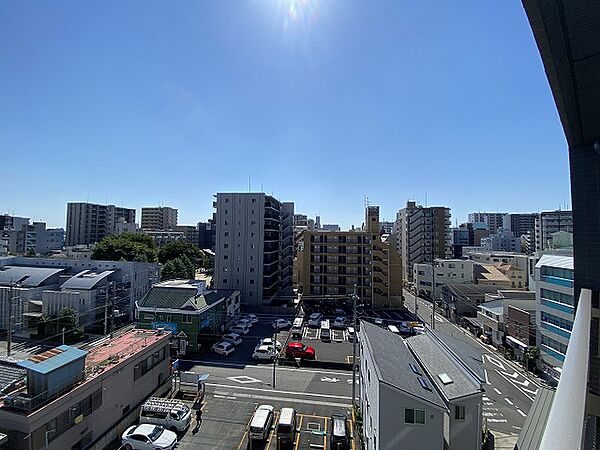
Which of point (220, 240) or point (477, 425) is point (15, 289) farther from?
point (477, 425)

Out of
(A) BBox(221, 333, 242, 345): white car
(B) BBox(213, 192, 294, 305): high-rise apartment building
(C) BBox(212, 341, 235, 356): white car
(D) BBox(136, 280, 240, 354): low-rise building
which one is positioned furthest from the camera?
(B) BBox(213, 192, 294, 305): high-rise apartment building

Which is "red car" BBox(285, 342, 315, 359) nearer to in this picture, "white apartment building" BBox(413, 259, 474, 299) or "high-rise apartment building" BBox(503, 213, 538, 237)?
"white apartment building" BBox(413, 259, 474, 299)

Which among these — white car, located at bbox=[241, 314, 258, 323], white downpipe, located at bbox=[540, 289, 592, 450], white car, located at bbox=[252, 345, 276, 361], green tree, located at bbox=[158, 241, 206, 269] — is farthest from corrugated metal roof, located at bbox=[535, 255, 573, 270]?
green tree, located at bbox=[158, 241, 206, 269]

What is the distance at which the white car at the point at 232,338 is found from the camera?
21.1 metres

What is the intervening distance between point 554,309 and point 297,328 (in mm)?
15764

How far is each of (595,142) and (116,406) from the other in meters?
14.0

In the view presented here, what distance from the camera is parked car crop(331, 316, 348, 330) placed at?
26263 mm

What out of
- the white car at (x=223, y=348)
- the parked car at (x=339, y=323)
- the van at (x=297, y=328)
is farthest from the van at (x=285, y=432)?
the parked car at (x=339, y=323)

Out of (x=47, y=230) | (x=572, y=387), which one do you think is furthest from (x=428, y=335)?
(x=47, y=230)

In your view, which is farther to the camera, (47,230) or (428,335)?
(47,230)

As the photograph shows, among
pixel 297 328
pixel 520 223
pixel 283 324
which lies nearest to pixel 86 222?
pixel 283 324

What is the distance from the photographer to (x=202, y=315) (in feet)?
67.5

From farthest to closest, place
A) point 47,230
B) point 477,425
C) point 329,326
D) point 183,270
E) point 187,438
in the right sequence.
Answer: point 47,230 < point 183,270 < point 329,326 < point 187,438 < point 477,425

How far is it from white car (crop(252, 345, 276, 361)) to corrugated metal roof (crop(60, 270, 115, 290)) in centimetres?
1349
